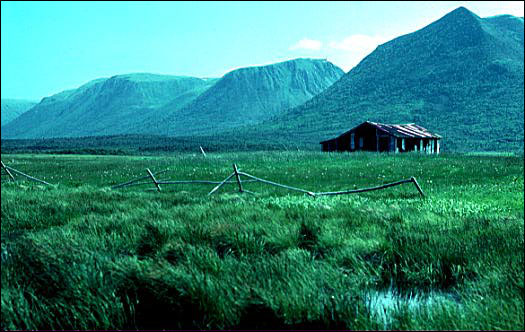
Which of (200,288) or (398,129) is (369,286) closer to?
(200,288)

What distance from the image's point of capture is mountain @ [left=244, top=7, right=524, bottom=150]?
11506cm

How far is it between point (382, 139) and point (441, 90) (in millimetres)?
97236

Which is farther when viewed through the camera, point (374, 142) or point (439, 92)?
point (439, 92)

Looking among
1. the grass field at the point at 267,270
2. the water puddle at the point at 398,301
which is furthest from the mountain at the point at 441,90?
the water puddle at the point at 398,301

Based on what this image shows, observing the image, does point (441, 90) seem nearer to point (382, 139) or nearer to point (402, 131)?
point (402, 131)

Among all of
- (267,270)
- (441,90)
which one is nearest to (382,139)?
(267,270)

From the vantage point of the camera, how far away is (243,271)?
621 centimetres

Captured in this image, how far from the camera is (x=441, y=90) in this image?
471 feet

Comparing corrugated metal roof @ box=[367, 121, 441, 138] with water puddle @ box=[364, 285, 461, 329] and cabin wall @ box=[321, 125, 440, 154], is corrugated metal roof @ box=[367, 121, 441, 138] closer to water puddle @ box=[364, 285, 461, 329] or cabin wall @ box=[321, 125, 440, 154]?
cabin wall @ box=[321, 125, 440, 154]

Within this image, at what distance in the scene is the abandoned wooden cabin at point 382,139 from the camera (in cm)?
5606

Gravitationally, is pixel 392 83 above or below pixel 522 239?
above

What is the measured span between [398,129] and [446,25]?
14561cm

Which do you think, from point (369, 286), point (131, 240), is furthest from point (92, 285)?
point (369, 286)

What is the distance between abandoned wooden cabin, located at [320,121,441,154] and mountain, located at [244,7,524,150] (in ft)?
119
